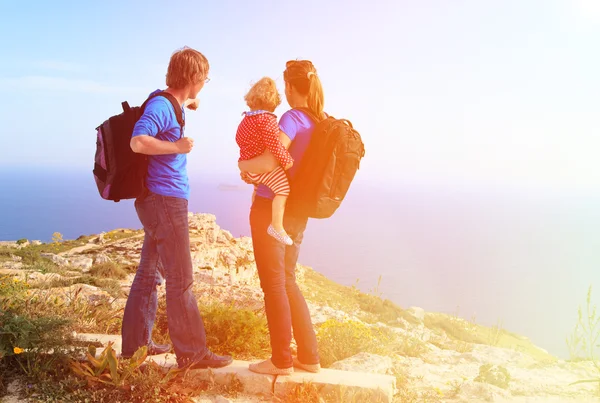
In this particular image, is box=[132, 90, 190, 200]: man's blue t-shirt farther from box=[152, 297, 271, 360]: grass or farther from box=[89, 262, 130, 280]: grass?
box=[89, 262, 130, 280]: grass

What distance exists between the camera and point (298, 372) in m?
4.36

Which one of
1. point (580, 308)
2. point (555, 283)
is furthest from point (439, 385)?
point (555, 283)

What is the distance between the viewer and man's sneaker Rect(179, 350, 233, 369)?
169 inches

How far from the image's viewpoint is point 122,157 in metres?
3.86

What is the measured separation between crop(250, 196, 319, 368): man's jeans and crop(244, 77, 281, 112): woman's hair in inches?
29.7

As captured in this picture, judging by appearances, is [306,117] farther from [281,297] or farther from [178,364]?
[178,364]

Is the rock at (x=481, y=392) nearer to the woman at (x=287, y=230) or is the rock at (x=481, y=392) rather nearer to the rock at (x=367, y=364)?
the rock at (x=367, y=364)

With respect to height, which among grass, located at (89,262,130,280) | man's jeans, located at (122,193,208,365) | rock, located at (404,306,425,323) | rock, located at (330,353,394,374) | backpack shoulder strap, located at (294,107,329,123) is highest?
backpack shoulder strap, located at (294,107,329,123)

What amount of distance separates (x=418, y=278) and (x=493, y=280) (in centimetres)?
2919

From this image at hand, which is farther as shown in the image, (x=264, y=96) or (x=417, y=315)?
(x=417, y=315)

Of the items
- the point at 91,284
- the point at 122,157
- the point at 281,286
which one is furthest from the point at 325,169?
the point at 91,284

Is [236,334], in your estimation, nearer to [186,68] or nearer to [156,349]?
[156,349]

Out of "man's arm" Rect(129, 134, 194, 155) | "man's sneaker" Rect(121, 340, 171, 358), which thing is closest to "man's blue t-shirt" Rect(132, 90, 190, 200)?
"man's arm" Rect(129, 134, 194, 155)

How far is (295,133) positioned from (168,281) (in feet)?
5.56
